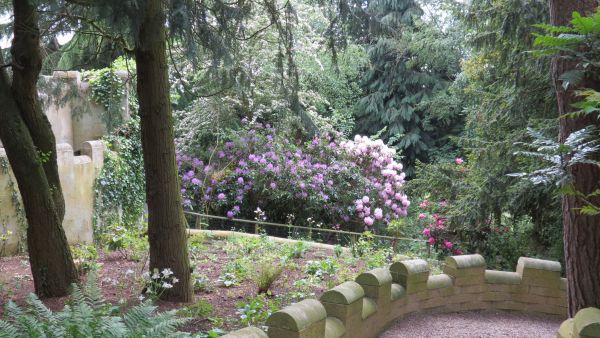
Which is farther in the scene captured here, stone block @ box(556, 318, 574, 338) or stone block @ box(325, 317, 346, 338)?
stone block @ box(325, 317, 346, 338)

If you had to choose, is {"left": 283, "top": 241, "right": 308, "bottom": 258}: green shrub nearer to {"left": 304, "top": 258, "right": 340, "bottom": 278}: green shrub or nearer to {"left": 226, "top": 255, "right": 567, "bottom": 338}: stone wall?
{"left": 304, "top": 258, "right": 340, "bottom": 278}: green shrub

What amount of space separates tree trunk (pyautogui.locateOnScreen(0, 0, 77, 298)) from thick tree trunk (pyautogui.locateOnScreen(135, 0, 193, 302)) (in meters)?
0.93

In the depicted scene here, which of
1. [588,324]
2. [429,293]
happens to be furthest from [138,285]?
[588,324]

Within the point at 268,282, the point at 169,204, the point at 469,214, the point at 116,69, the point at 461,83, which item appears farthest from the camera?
the point at 461,83

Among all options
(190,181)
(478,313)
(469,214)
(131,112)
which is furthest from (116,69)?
(478,313)

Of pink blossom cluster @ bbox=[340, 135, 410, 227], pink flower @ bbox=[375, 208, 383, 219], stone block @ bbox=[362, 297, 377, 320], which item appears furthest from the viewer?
pink blossom cluster @ bbox=[340, 135, 410, 227]

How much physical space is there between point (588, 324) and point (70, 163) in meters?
8.23

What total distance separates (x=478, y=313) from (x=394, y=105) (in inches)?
551

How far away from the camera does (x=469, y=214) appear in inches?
341

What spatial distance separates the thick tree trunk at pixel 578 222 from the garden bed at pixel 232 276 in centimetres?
247

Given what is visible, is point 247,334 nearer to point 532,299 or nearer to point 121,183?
point 532,299

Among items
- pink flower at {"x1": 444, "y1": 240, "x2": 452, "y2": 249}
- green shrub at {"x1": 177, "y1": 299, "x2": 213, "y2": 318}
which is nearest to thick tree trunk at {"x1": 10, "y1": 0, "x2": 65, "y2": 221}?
green shrub at {"x1": 177, "y1": 299, "x2": 213, "y2": 318}

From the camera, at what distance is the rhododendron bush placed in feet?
41.7

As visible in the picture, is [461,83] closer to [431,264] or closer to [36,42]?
[431,264]
